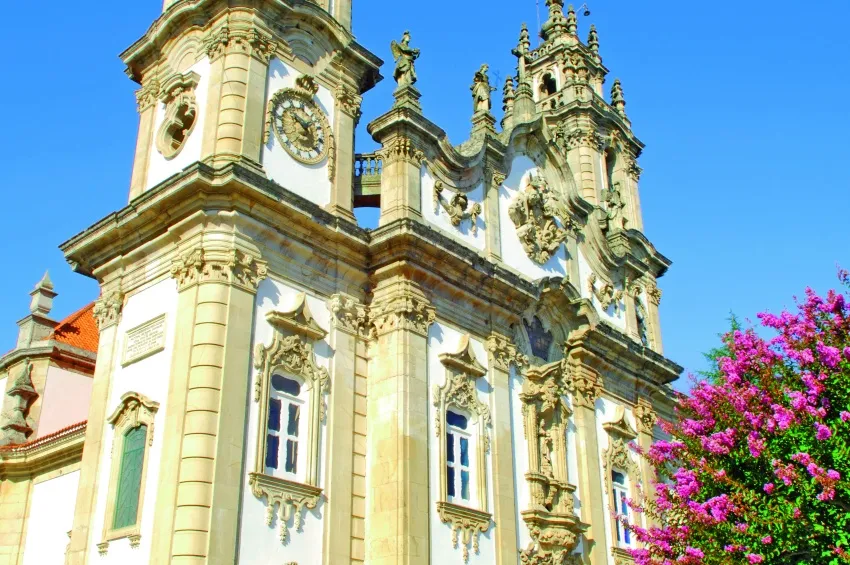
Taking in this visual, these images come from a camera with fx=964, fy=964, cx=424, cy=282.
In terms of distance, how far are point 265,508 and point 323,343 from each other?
139 inches

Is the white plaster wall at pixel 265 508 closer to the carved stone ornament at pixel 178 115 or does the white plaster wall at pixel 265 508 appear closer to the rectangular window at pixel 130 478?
the rectangular window at pixel 130 478

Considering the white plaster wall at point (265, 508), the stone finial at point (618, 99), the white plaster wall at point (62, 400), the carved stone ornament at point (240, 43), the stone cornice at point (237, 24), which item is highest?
the stone finial at point (618, 99)

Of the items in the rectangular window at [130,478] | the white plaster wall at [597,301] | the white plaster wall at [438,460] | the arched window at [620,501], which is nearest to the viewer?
the rectangular window at [130,478]

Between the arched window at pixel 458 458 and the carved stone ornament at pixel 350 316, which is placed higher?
the carved stone ornament at pixel 350 316

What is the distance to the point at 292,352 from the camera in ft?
57.8

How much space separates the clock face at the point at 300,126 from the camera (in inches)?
766

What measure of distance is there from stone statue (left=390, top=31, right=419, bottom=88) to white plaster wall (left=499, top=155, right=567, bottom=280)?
386 centimetres

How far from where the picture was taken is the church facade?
1653 centimetres

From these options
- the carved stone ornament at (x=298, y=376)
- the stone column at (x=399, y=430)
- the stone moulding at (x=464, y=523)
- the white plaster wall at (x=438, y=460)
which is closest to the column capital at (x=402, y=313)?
the stone column at (x=399, y=430)

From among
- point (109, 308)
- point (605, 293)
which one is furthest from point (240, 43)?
point (605, 293)

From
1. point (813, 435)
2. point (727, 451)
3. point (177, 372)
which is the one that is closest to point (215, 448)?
point (177, 372)

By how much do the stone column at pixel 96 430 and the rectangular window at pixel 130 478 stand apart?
0.59 m

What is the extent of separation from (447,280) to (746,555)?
8.65 m

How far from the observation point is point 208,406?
52.2 ft
